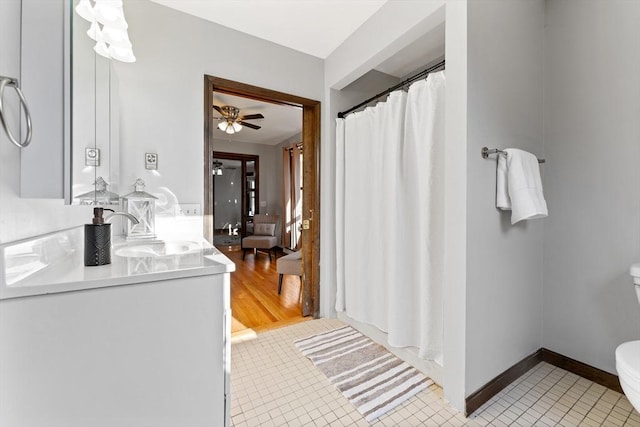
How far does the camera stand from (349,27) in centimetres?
201

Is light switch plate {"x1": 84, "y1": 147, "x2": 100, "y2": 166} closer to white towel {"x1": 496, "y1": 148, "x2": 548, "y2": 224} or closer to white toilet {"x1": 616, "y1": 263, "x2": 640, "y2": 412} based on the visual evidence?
white towel {"x1": 496, "y1": 148, "x2": 548, "y2": 224}

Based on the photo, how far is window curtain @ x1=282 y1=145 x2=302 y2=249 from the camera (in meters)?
5.10

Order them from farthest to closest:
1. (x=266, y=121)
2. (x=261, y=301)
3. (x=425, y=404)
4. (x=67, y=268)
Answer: (x=266, y=121), (x=261, y=301), (x=425, y=404), (x=67, y=268)

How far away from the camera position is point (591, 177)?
5.16 ft

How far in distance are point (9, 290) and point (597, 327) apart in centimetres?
258

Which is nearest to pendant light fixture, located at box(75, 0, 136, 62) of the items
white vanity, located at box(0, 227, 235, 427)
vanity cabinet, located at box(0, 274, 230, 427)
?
white vanity, located at box(0, 227, 235, 427)

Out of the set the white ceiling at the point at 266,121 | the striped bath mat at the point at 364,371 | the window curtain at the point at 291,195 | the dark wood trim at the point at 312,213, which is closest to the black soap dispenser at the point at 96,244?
the striped bath mat at the point at 364,371

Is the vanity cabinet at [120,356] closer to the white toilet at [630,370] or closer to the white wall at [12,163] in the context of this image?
the white wall at [12,163]

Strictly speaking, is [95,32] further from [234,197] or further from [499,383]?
[234,197]

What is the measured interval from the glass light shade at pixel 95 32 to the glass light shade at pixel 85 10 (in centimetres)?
6

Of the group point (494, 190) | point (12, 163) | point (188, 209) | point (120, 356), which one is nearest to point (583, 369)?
point (494, 190)

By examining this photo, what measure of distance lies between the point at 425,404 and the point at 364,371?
0.39 meters

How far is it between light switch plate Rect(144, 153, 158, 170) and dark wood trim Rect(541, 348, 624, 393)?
287cm

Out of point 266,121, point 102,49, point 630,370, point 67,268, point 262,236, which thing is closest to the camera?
point 67,268
